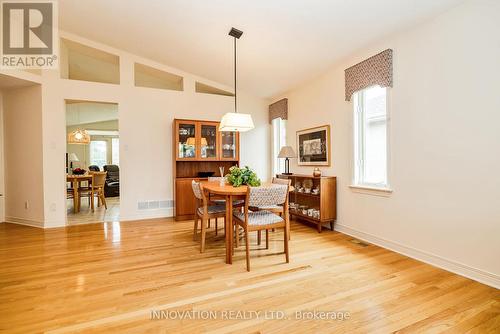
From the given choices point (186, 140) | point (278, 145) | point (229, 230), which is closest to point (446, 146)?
point (229, 230)

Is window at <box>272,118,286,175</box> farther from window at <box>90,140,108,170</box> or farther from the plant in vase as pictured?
window at <box>90,140,108,170</box>

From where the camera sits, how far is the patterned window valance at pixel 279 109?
4648 millimetres

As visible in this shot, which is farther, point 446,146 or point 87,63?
point 87,63

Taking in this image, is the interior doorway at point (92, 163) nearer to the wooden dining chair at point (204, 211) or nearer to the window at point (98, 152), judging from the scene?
the window at point (98, 152)

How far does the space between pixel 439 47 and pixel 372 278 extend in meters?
2.24

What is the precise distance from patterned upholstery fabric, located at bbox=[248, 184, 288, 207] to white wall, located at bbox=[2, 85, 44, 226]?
369 centimetres

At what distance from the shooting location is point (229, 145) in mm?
4641

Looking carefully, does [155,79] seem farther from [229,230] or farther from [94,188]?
[229,230]

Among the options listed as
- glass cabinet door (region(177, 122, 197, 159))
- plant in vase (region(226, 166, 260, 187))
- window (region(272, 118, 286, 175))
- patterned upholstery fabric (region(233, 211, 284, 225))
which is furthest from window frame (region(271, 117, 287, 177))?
patterned upholstery fabric (region(233, 211, 284, 225))

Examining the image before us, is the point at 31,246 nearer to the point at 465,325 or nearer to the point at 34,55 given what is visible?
the point at 34,55

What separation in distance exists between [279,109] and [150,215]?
3216mm

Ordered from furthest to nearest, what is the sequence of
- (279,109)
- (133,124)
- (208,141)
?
1. (279,109)
2. (208,141)
3. (133,124)

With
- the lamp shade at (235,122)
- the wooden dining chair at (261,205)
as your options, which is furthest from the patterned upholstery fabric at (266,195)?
the lamp shade at (235,122)

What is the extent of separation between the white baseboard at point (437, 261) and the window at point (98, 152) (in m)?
9.22
